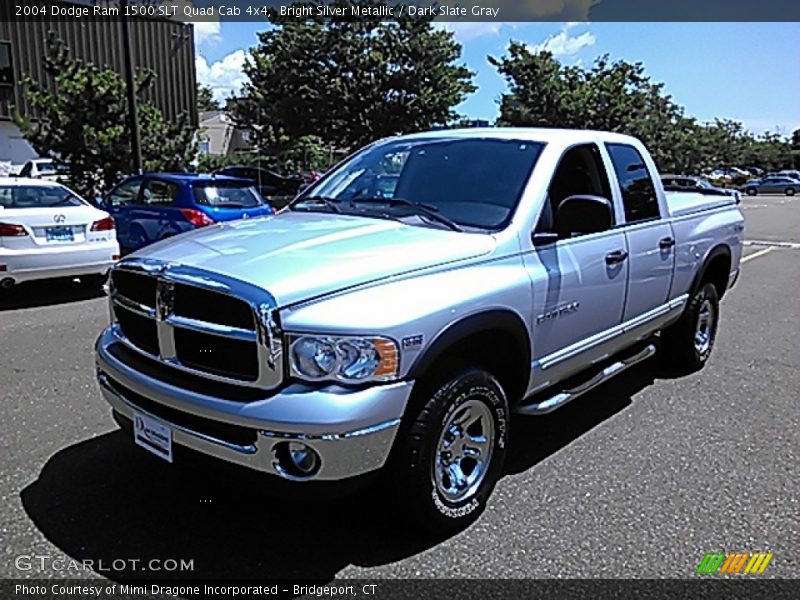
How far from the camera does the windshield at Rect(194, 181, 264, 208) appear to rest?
9.98 meters

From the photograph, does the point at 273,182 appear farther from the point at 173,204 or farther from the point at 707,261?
the point at 707,261

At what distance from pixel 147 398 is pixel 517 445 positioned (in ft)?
7.52

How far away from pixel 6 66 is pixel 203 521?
3137 cm

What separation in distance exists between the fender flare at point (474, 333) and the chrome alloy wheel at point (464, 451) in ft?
1.15

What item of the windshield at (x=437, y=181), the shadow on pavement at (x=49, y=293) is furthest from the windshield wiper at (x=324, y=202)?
the shadow on pavement at (x=49, y=293)

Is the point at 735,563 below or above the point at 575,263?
below

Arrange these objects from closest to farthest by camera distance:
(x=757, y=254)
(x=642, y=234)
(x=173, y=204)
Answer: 1. (x=642, y=234)
2. (x=173, y=204)
3. (x=757, y=254)

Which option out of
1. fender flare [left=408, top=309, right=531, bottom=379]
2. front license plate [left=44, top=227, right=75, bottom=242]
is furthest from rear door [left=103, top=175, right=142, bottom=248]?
fender flare [left=408, top=309, right=531, bottom=379]

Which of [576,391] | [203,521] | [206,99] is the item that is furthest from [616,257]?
[206,99]

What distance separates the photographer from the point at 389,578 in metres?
2.94

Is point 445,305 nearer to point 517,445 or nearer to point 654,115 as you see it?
point 517,445

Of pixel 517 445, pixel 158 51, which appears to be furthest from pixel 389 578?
pixel 158 51

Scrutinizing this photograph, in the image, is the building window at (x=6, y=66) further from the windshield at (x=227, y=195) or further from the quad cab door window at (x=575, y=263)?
the quad cab door window at (x=575, y=263)

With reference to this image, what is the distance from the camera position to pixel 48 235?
8.17 meters
